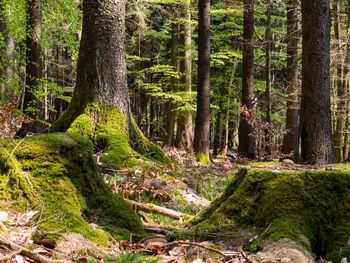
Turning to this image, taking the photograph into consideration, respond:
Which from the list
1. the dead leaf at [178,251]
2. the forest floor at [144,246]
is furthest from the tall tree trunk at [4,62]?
the dead leaf at [178,251]

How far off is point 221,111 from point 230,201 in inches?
712

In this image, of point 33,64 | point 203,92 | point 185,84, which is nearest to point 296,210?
point 203,92

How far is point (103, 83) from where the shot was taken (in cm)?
621

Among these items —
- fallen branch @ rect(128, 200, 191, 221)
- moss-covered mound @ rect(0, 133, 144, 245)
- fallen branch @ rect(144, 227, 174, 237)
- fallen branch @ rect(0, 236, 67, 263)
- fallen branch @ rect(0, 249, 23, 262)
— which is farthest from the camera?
fallen branch @ rect(128, 200, 191, 221)

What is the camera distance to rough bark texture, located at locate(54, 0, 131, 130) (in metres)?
6.19

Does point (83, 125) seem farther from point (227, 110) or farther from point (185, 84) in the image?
point (227, 110)

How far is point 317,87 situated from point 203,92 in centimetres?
488

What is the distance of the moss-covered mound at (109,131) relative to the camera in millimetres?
5668

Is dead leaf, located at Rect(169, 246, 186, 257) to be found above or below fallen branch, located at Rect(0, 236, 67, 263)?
below

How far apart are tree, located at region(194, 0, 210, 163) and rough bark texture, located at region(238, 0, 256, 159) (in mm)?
2200

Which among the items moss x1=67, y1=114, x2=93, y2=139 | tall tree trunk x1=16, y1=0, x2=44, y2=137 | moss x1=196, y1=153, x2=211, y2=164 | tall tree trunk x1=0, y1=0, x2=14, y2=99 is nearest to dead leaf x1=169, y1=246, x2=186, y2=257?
moss x1=67, y1=114, x2=93, y2=139

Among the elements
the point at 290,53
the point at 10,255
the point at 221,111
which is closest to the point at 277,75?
the point at 221,111

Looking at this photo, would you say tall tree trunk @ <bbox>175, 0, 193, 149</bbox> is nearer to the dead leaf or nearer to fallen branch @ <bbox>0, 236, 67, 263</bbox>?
the dead leaf

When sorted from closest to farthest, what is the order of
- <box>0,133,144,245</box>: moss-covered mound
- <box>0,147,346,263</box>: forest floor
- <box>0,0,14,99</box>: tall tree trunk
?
<box>0,147,346,263</box>: forest floor
<box>0,133,144,245</box>: moss-covered mound
<box>0,0,14,99</box>: tall tree trunk
